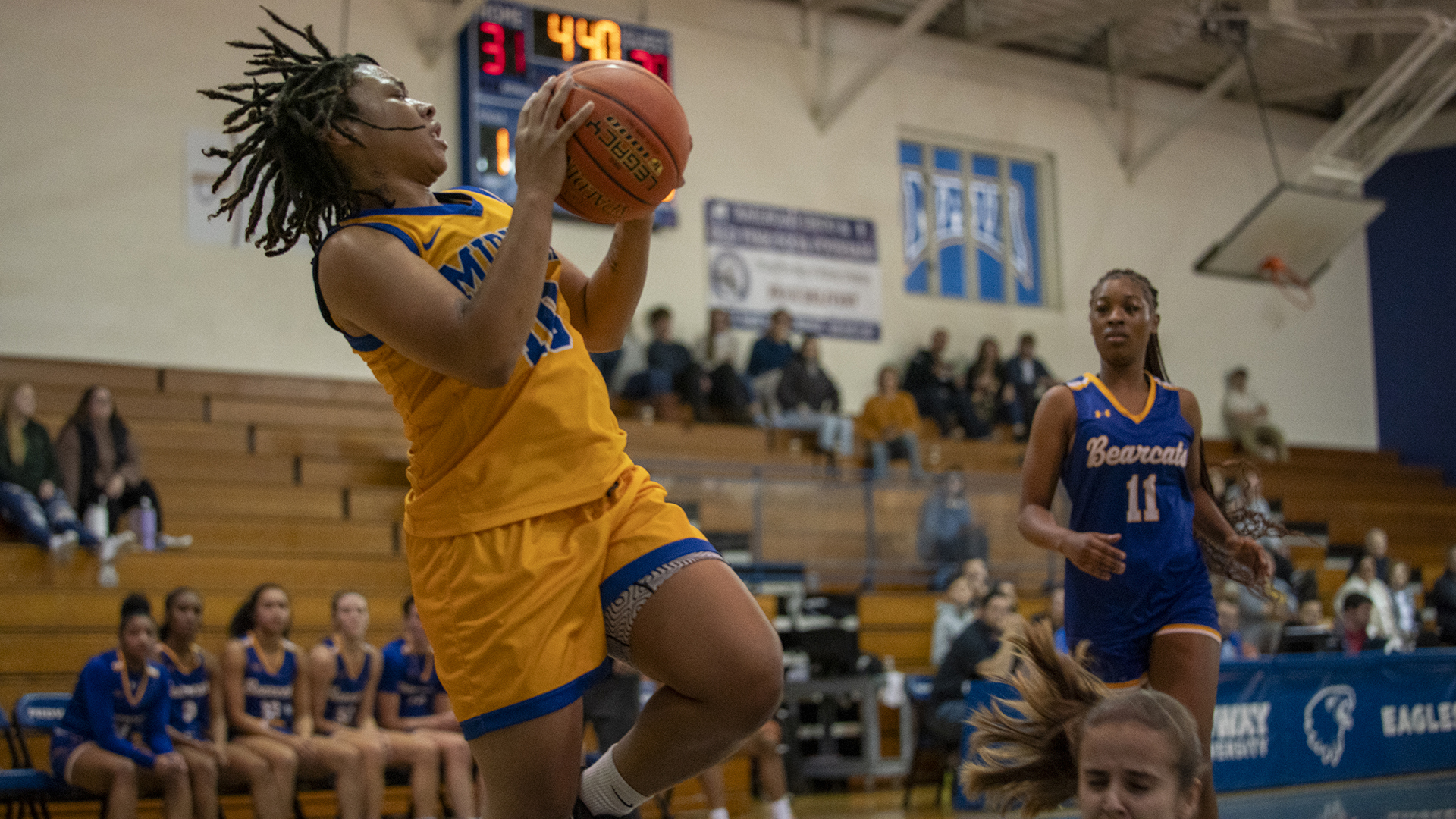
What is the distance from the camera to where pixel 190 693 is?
6.89m

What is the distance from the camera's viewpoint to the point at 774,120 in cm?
1519

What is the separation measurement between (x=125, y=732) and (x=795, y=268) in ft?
31.8

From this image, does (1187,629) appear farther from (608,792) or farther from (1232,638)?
(1232,638)

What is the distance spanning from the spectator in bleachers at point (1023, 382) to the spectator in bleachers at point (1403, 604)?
12.9 feet

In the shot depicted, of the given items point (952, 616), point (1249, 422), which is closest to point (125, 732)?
point (952, 616)

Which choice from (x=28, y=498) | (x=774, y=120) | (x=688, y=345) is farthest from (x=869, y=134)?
(x=28, y=498)

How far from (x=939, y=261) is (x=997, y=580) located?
246 inches

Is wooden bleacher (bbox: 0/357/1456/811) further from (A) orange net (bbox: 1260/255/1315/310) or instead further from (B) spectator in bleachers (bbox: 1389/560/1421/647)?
(A) orange net (bbox: 1260/255/1315/310)

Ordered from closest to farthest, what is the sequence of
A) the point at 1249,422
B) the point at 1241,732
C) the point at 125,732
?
the point at 125,732 → the point at 1241,732 → the point at 1249,422

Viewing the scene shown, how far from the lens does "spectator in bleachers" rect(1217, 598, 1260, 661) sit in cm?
954

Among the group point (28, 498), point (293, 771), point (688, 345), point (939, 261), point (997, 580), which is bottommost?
point (293, 771)

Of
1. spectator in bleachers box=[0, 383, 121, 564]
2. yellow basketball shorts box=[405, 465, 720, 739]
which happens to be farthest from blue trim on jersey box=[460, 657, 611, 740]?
spectator in bleachers box=[0, 383, 121, 564]

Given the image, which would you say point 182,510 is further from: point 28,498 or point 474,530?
point 474,530

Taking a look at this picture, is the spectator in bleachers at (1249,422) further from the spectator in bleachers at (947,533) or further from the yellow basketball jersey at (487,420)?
the yellow basketball jersey at (487,420)
